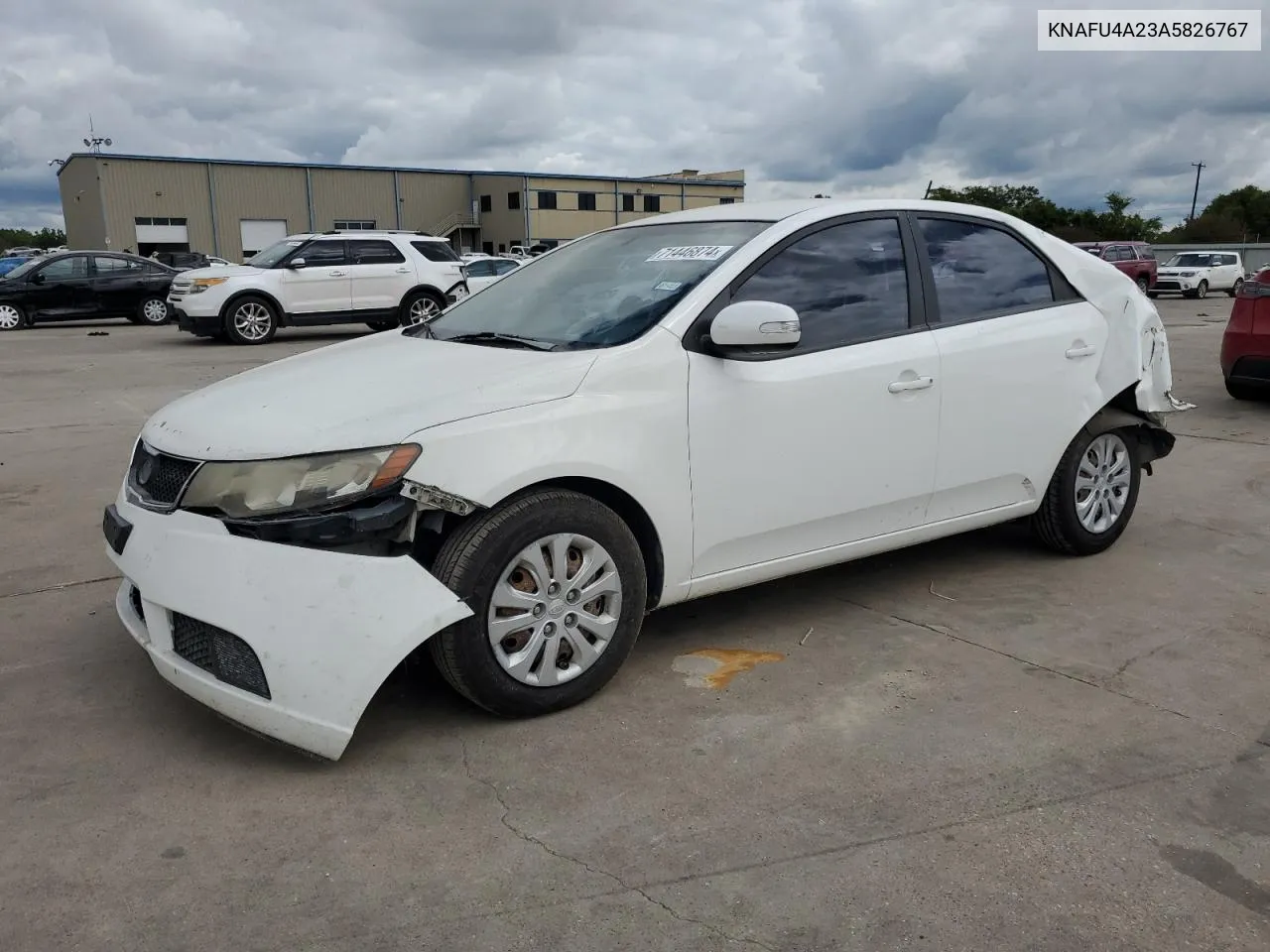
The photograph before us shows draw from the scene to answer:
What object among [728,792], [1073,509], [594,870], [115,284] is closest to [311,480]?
[594,870]

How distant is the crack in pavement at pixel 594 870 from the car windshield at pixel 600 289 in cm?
146

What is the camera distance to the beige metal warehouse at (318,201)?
5331cm

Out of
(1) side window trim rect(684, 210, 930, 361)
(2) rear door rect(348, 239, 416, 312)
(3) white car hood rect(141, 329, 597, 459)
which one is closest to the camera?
(3) white car hood rect(141, 329, 597, 459)

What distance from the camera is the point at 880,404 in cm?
395

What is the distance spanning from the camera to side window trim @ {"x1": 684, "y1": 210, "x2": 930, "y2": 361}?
357cm

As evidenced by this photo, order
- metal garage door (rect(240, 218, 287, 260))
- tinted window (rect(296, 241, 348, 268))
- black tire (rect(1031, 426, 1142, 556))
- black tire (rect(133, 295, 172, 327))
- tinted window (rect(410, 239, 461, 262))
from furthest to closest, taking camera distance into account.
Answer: metal garage door (rect(240, 218, 287, 260))
black tire (rect(133, 295, 172, 327))
tinted window (rect(410, 239, 461, 262))
tinted window (rect(296, 241, 348, 268))
black tire (rect(1031, 426, 1142, 556))

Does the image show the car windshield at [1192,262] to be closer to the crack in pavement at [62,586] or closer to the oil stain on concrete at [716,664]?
the oil stain on concrete at [716,664]

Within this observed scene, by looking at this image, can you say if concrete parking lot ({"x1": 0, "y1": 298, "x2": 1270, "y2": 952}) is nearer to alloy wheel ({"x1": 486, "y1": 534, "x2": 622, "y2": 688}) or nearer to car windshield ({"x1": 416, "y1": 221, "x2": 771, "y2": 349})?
alloy wheel ({"x1": 486, "y1": 534, "x2": 622, "y2": 688})

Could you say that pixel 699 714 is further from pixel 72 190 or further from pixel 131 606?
pixel 72 190

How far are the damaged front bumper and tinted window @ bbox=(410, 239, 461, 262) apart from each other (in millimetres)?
14981

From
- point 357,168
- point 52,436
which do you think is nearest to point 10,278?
point 52,436

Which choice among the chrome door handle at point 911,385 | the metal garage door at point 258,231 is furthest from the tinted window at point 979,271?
the metal garage door at point 258,231

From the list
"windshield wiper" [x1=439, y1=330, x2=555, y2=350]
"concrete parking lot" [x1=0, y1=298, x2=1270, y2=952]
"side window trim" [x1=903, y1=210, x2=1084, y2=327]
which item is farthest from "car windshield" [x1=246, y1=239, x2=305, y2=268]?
"side window trim" [x1=903, y1=210, x2=1084, y2=327]

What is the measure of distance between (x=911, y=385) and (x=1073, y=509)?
4.38ft
